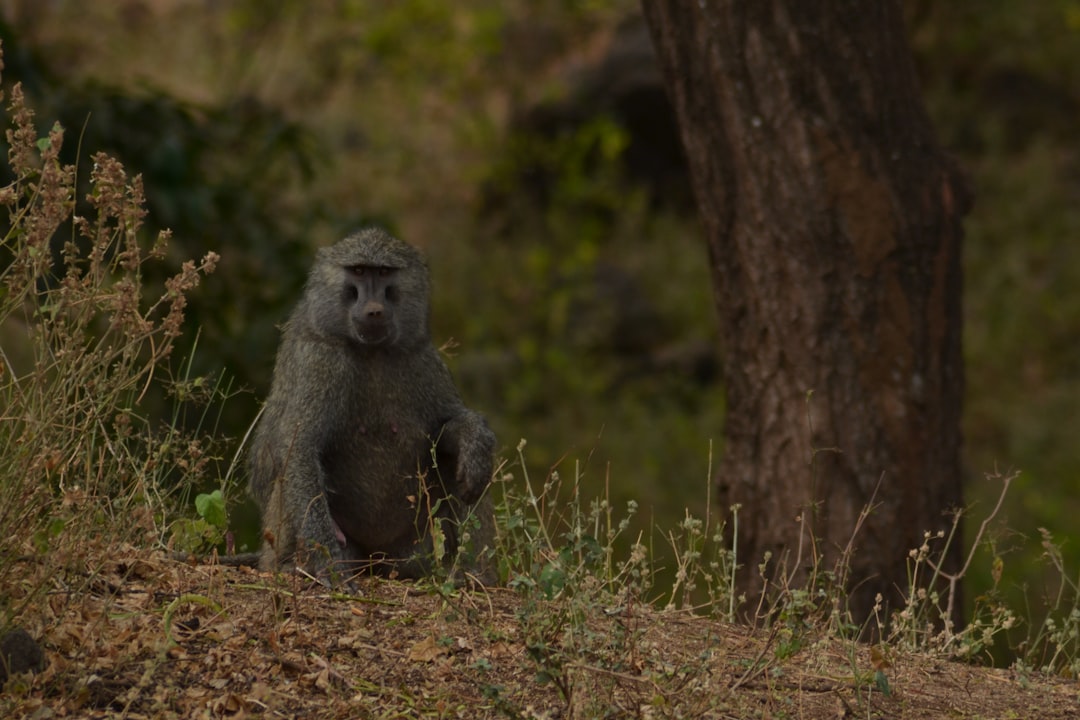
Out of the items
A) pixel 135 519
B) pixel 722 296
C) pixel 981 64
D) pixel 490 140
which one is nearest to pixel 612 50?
pixel 490 140

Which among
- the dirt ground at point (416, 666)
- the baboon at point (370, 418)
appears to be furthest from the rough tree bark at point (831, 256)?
the dirt ground at point (416, 666)

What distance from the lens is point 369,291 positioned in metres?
5.54

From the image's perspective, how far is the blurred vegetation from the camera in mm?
13594

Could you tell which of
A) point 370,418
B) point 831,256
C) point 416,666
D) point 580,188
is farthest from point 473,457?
point 580,188

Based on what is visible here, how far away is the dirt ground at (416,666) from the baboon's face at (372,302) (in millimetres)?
1102

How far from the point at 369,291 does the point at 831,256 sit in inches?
76.5

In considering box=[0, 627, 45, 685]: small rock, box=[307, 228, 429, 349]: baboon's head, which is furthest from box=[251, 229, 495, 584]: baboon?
box=[0, 627, 45, 685]: small rock

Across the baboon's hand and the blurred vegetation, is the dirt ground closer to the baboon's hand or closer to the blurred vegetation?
the baboon's hand

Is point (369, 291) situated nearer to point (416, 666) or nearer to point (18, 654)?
point (416, 666)

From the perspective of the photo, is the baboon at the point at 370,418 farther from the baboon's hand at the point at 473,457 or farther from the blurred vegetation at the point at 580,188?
the blurred vegetation at the point at 580,188

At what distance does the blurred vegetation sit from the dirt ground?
7047mm

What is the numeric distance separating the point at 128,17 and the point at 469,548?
15063 millimetres

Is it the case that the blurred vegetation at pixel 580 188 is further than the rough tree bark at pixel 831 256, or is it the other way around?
the blurred vegetation at pixel 580 188

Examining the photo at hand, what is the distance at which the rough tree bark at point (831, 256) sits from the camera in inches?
242
